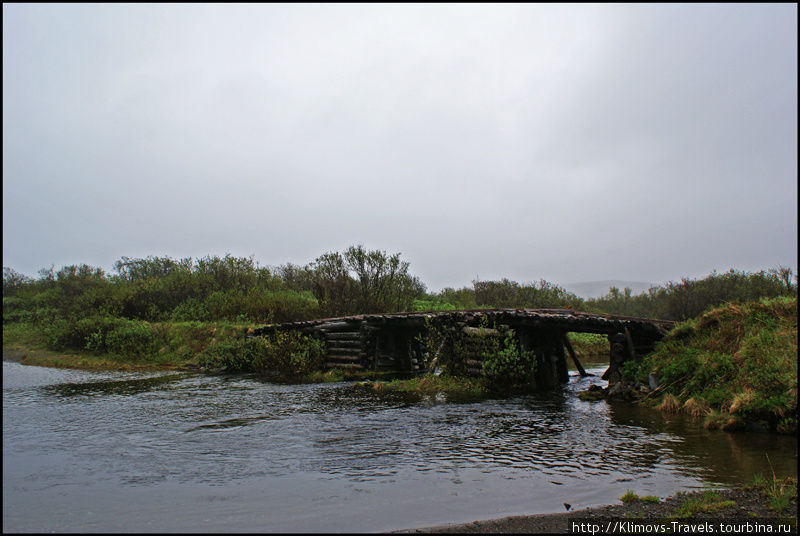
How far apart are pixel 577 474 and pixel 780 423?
5234 millimetres

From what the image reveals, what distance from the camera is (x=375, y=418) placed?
11.5m

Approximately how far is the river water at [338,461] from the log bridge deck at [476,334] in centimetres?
255

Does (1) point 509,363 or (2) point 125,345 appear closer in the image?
(1) point 509,363

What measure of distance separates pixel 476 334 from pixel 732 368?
7.23 meters

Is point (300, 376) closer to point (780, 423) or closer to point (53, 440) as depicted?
point (53, 440)

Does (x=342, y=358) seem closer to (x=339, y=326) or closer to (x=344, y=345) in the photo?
(x=344, y=345)

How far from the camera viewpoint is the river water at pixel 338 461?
5.71 m

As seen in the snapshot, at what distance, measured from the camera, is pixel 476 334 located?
15.9m

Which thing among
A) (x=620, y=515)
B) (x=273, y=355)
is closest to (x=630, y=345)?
(x=620, y=515)

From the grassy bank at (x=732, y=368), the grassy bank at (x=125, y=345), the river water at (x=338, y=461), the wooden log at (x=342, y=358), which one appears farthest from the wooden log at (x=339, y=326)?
the grassy bank at (x=732, y=368)

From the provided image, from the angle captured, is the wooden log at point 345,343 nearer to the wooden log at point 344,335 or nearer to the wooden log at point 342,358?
the wooden log at point 344,335

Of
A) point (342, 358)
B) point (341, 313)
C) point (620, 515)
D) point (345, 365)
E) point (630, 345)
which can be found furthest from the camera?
point (341, 313)

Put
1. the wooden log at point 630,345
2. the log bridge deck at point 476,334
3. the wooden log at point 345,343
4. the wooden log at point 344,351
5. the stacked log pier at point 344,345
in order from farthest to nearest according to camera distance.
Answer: the wooden log at point 345,343 → the wooden log at point 344,351 → the stacked log pier at point 344,345 → the log bridge deck at point 476,334 → the wooden log at point 630,345

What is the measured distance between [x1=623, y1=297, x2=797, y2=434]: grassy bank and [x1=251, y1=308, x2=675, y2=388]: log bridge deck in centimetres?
113
